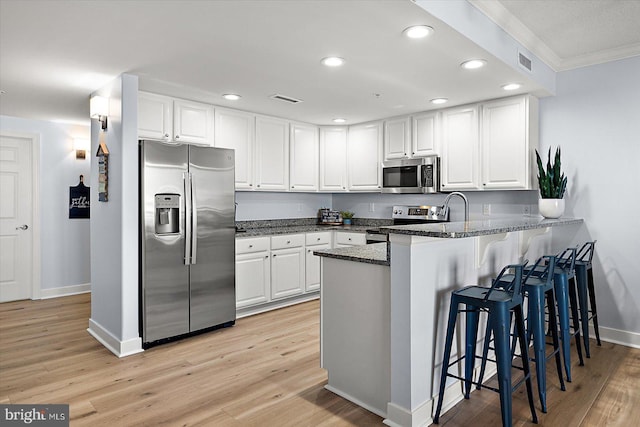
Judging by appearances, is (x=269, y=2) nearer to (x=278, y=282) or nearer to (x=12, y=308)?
(x=278, y=282)

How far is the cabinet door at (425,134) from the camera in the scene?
14.6ft

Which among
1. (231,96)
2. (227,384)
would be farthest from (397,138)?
(227,384)

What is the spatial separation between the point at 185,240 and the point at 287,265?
142 cm

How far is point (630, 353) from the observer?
3.25 m

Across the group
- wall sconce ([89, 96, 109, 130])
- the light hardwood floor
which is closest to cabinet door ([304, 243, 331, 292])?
the light hardwood floor

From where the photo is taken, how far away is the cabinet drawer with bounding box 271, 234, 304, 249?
14.8ft

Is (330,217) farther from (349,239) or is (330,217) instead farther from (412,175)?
(412,175)

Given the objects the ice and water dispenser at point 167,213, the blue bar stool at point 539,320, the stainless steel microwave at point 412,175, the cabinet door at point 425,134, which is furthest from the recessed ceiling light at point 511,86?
the ice and water dispenser at point 167,213

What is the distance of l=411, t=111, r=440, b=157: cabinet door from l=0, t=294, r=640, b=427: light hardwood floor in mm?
2323

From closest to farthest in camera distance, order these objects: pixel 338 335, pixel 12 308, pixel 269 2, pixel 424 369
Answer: pixel 269 2 → pixel 424 369 → pixel 338 335 → pixel 12 308

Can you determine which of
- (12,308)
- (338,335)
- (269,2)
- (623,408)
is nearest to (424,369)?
(338,335)

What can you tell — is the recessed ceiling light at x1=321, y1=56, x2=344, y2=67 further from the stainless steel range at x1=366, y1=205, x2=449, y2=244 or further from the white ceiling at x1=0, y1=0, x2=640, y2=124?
the stainless steel range at x1=366, y1=205, x2=449, y2=244

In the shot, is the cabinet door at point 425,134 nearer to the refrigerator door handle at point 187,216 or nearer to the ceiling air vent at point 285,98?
the ceiling air vent at point 285,98

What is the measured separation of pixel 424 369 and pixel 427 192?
2.62 m
